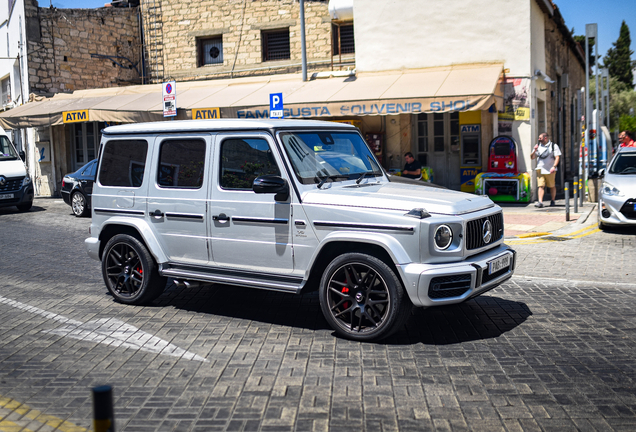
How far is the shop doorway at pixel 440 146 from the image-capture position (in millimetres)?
19453

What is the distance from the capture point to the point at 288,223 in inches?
223

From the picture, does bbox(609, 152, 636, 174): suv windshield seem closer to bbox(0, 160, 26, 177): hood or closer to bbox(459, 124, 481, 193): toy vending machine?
bbox(459, 124, 481, 193): toy vending machine

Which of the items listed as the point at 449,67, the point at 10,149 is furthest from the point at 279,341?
the point at 10,149

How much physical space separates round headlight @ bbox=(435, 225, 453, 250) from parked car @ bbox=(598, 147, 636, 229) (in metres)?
7.66

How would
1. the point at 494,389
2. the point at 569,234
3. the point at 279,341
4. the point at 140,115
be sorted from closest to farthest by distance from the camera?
the point at 494,389 → the point at 279,341 → the point at 569,234 → the point at 140,115

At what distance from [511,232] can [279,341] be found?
774 centimetres

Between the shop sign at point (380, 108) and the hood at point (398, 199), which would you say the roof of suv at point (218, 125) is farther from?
the shop sign at point (380, 108)

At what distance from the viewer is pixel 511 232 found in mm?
12086

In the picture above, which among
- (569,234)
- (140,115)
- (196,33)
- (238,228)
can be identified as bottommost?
(569,234)

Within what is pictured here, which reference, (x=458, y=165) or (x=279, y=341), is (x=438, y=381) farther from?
(x=458, y=165)

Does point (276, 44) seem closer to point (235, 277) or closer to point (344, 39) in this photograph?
point (344, 39)

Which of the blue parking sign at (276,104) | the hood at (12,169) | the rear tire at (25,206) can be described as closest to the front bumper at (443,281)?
the blue parking sign at (276,104)

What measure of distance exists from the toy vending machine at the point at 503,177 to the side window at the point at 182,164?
40.9ft

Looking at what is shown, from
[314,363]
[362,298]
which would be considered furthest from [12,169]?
[314,363]
